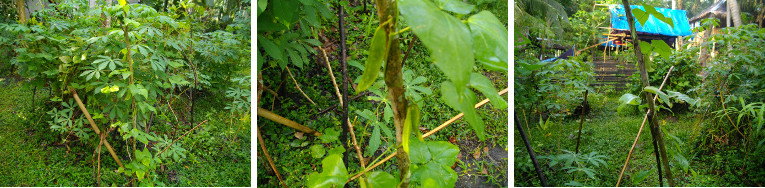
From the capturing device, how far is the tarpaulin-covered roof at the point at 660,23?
1.08 m

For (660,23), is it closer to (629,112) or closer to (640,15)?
(629,112)

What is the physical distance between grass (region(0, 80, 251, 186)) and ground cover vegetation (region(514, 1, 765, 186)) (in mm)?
733

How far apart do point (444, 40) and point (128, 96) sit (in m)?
0.99

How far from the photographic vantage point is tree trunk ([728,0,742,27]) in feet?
3.73

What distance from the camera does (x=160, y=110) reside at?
1.04m

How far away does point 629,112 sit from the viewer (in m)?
1.13

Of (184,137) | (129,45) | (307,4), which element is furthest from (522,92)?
(129,45)

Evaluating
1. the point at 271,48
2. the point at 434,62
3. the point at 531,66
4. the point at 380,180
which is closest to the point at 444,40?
the point at 434,62

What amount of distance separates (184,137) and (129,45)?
25 centimetres

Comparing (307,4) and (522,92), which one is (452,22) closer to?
(307,4)

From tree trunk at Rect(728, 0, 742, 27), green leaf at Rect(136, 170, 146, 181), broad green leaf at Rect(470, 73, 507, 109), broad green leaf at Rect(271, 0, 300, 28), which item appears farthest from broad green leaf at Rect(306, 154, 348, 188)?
tree trunk at Rect(728, 0, 742, 27)

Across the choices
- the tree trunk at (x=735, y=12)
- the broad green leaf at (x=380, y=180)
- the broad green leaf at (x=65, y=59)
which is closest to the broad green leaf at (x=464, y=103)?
the broad green leaf at (x=380, y=180)

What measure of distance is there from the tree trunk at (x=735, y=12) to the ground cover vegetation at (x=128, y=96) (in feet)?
4.31

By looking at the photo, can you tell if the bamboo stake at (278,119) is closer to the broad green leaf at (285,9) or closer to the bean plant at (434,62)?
the broad green leaf at (285,9)
